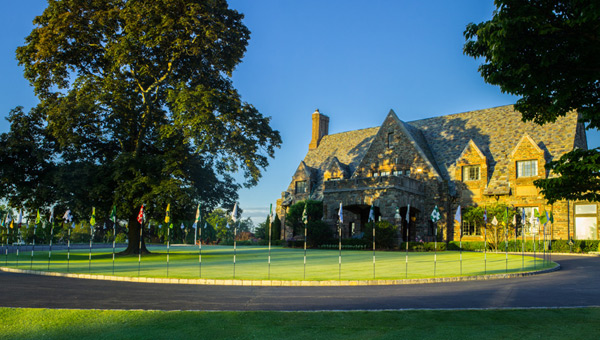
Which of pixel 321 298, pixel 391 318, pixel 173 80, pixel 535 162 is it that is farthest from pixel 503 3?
pixel 535 162

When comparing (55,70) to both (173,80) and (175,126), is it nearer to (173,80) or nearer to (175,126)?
(173,80)

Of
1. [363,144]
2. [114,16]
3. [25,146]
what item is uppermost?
[114,16]

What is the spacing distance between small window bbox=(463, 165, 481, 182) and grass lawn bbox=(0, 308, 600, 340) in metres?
32.8

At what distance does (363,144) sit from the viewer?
54.8 meters

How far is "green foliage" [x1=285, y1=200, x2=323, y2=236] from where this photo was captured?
4803cm

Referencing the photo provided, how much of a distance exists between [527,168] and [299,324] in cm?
3579

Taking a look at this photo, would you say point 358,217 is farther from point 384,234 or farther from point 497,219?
point 497,219

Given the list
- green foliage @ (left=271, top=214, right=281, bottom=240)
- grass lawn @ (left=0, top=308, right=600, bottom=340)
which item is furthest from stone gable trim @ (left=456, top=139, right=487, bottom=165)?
grass lawn @ (left=0, top=308, right=600, bottom=340)

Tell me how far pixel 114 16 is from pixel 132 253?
54.8 ft

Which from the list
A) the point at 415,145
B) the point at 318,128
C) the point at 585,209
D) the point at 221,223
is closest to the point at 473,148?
the point at 415,145

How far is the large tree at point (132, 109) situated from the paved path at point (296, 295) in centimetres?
1430

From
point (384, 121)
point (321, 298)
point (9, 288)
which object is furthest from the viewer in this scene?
point (384, 121)

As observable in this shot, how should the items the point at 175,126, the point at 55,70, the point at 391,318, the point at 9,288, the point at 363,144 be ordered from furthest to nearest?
the point at 363,144 → the point at 55,70 → the point at 175,126 → the point at 9,288 → the point at 391,318

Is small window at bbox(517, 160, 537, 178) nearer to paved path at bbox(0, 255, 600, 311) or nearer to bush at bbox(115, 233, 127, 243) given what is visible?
paved path at bbox(0, 255, 600, 311)
